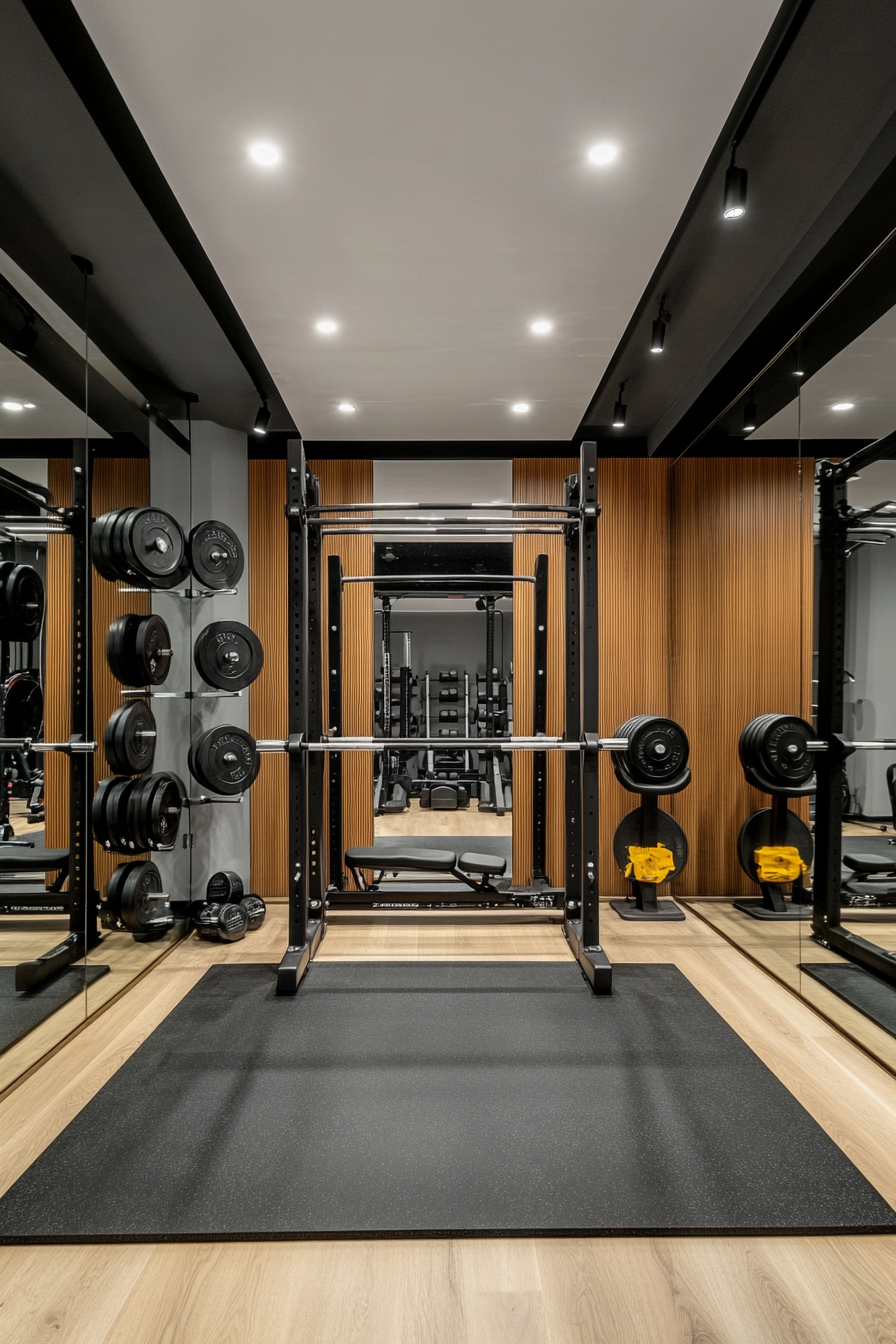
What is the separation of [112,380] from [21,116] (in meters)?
1.28

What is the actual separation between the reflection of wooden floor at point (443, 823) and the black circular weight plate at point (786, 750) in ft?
11.0

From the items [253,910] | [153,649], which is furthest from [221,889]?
[153,649]

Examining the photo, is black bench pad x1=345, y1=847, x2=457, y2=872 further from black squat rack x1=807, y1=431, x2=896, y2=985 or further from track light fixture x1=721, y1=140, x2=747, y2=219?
track light fixture x1=721, y1=140, x2=747, y2=219

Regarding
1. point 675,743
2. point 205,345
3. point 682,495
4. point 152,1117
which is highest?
point 205,345

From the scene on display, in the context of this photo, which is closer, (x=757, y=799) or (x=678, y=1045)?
(x=678, y=1045)

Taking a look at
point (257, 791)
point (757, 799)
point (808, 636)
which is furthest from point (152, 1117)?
point (757, 799)

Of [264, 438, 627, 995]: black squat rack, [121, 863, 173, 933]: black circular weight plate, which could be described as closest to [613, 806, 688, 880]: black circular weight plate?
[264, 438, 627, 995]: black squat rack

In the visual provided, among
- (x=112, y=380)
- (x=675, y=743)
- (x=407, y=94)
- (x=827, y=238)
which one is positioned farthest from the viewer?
(x=675, y=743)

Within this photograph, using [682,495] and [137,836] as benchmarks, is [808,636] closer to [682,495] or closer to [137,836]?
[682,495]

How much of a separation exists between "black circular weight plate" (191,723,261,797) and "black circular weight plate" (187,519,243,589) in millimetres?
Answer: 813

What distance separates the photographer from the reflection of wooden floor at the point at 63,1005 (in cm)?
246

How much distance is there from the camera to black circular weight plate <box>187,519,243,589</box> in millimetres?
3713

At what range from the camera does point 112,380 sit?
322 cm

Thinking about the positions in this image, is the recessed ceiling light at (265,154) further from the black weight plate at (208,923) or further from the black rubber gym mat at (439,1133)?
the black weight plate at (208,923)
